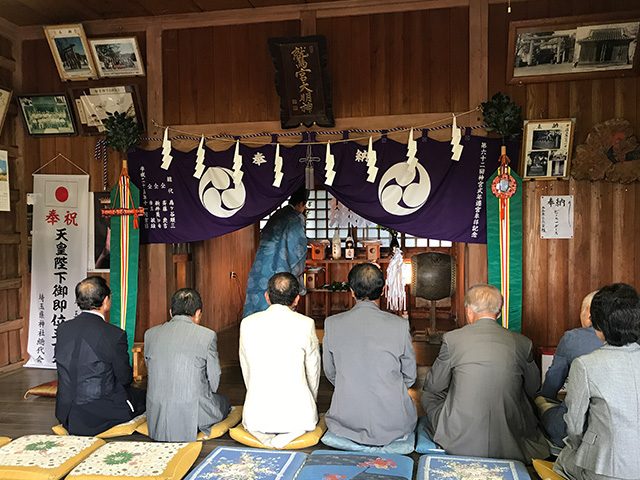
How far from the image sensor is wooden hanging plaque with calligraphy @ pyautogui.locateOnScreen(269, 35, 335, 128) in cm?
465

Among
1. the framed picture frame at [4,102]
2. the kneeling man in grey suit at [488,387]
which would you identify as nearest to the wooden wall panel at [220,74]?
the framed picture frame at [4,102]

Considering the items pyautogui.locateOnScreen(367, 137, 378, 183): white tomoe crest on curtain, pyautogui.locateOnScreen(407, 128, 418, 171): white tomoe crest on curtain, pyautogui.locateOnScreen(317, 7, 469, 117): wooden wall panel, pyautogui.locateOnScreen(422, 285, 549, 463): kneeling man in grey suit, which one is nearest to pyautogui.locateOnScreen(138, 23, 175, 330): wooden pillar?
pyautogui.locateOnScreen(317, 7, 469, 117): wooden wall panel

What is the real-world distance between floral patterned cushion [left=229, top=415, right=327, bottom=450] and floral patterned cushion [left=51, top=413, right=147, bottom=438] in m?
0.65

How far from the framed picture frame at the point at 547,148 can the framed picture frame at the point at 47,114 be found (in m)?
4.33

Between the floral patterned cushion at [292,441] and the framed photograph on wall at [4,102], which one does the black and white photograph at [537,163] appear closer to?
the floral patterned cushion at [292,441]

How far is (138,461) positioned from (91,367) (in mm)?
723

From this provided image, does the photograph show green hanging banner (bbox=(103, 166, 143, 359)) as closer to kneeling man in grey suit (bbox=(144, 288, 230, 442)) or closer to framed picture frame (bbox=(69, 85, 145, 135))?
framed picture frame (bbox=(69, 85, 145, 135))

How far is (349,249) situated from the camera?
8547 mm

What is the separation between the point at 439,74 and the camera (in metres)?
4.82

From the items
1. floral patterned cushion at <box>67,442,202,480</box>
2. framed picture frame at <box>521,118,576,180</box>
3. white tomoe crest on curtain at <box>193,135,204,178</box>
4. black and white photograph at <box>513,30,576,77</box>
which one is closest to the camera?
floral patterned cushion at <box>67,442,202,480</box>

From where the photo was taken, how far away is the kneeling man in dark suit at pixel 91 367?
335 centimetres

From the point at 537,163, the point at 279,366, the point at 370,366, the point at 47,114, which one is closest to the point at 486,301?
the point at 370,366

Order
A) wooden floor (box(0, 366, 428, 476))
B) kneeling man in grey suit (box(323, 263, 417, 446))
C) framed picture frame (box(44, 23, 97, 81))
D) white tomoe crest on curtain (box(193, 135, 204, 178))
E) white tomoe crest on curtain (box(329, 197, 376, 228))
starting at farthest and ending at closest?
white tomoe crest on curtain (box(329, 197, 376, 228)), framed picture frame (box(44, 23, 97, 81)), white tomoe crest on curtain (box(193, 135, 204, 178)), wooden floor (box(0, 366, 428, 476)), kneeling man in grey suit (box(323, 263, 417, 446))

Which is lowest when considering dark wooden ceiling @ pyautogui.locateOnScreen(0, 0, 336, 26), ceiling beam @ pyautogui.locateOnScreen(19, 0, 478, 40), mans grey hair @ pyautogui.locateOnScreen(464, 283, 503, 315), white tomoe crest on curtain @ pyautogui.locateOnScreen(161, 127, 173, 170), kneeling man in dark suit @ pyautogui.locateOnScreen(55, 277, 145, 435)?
kneeling man in dark suit @ pyautogui.locateOnScreen(55, 277, 145, 435)
